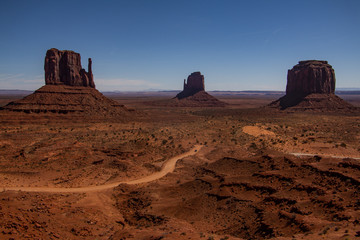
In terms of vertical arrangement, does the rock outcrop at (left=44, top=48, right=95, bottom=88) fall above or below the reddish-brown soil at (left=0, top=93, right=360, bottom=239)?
above

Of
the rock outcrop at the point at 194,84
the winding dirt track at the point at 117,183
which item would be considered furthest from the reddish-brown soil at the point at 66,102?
the rock outcrop at the point at 194,84

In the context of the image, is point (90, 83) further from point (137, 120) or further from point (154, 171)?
point (154, 171)

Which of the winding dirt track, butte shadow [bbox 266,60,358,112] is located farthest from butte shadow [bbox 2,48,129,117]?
butte shadow [bbox 266,60,358,112]

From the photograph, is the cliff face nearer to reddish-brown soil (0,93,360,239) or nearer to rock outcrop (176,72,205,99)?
rock outcrop (176,72,205,99)

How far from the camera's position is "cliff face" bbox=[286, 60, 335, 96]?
319 ft

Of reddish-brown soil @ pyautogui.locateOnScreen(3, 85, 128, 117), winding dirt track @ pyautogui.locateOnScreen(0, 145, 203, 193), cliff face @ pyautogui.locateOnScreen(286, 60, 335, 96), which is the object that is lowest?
winding dirt track @ pyautogui.locateOnScreen(0, 145, 203, 193)

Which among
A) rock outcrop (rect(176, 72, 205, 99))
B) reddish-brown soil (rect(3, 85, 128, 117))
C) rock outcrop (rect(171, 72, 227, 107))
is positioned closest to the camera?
reddish-brown soil (rect(3, 85, 128, 117))

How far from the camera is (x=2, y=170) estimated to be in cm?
2538

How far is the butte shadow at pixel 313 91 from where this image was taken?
3627 inches

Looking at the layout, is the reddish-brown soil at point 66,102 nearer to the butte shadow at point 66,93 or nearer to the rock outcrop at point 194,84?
the butte shadow at point 66,93

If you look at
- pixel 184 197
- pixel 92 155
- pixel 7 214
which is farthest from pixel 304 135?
pixel 7 214

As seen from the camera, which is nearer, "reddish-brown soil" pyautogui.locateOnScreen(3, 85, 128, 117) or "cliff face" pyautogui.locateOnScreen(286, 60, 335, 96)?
"reddish-brown soil" pyautogui.locateOnScreen(3, 85, 128, 117)

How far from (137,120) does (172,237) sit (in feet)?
181

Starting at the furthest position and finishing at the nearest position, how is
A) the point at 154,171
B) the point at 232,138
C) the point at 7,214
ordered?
the point at 232,138, the point at 154,171, the point at 7,214
